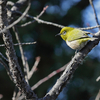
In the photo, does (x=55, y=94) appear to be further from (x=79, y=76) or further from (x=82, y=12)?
(x=82, y=12)

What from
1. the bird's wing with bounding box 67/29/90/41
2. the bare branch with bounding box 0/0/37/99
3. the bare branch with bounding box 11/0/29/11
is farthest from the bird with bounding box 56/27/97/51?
the bare branch with bounding box 0/0/37/99

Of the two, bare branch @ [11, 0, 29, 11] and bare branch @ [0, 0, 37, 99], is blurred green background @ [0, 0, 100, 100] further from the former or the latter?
bare branch @ [0, 0, 37, 99]

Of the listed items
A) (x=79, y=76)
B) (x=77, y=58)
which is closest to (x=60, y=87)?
(x=77, y=58)

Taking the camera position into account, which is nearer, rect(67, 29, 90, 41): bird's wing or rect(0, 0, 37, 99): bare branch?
rect(0, 0, 37, 99): bare branch

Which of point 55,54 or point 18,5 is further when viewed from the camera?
point 55,54

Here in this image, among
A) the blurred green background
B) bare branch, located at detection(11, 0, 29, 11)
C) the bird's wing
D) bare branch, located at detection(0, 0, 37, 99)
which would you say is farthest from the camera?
the blurred green background

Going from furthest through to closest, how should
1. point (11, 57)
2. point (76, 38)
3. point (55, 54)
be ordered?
point (55, 54)
point (76, 38)
point (11, 57)

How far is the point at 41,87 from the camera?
3994 mm

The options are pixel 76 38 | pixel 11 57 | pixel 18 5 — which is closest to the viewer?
pixel 11 57

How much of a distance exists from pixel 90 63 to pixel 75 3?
155 centimetres

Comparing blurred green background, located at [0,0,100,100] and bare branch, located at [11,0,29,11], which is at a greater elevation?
bare branch, located at [11,0,29,11]

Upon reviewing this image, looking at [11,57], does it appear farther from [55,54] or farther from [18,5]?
[55,54]

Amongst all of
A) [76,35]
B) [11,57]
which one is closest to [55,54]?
[76,35]

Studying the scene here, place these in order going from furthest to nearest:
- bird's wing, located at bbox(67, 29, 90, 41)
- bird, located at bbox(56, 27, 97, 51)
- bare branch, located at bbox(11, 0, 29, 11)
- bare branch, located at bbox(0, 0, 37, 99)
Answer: bare branch, located at bbox(11, 0, 29, 11)
bird's wing, located at bbox(67, 29, 90, 41)
bird, located at bbox(56, 27, 97, 51)
bare branch, located at bbox(0, 0, 37, 99)
